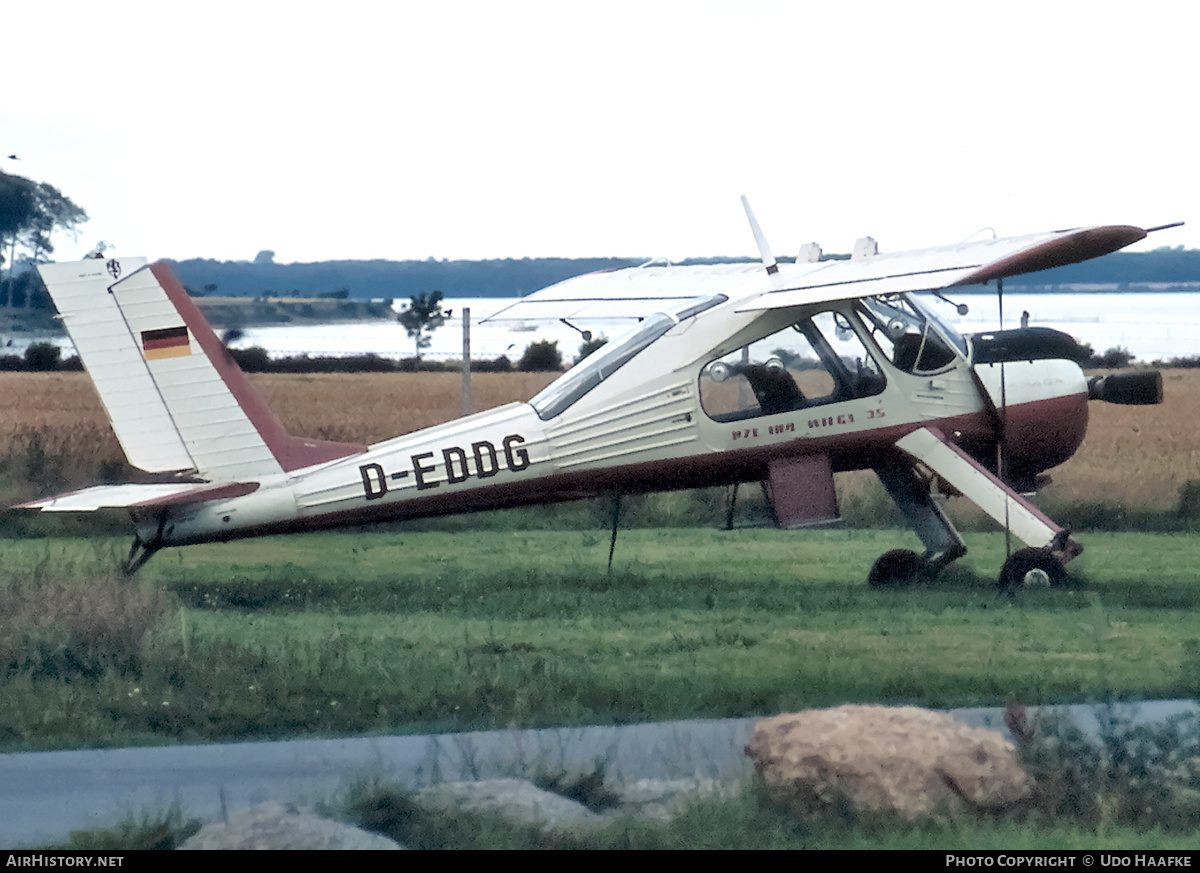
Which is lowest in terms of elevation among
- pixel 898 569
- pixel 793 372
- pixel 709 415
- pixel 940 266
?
pixel 898 569

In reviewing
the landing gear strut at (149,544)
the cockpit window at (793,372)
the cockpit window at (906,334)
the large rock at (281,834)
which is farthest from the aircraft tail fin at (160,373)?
the large rock at (281,834)

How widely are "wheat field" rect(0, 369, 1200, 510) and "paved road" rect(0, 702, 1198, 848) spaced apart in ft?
34.6

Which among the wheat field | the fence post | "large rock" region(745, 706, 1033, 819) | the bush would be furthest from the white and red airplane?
the bush

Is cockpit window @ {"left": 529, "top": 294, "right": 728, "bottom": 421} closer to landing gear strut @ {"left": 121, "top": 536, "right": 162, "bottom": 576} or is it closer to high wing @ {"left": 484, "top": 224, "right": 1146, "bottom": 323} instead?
high wing @ {"left": 484, "top": 224, "right": 1146, "bottom": 323}

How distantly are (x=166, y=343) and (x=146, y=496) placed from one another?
3.65 feet

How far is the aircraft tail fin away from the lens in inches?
432

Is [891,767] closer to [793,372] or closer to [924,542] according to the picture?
[793,372]

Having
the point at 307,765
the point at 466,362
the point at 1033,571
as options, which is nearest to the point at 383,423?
the point at 466,362

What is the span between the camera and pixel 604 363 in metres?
11.9

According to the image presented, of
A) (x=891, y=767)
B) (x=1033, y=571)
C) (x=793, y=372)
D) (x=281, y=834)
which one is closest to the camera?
(x=281, y=834)

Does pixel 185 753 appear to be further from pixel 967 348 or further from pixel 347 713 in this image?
pixel 967 348

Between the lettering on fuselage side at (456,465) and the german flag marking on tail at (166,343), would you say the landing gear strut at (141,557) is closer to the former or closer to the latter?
the german flag marking on tail at (166,343)

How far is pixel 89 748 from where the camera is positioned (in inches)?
311
